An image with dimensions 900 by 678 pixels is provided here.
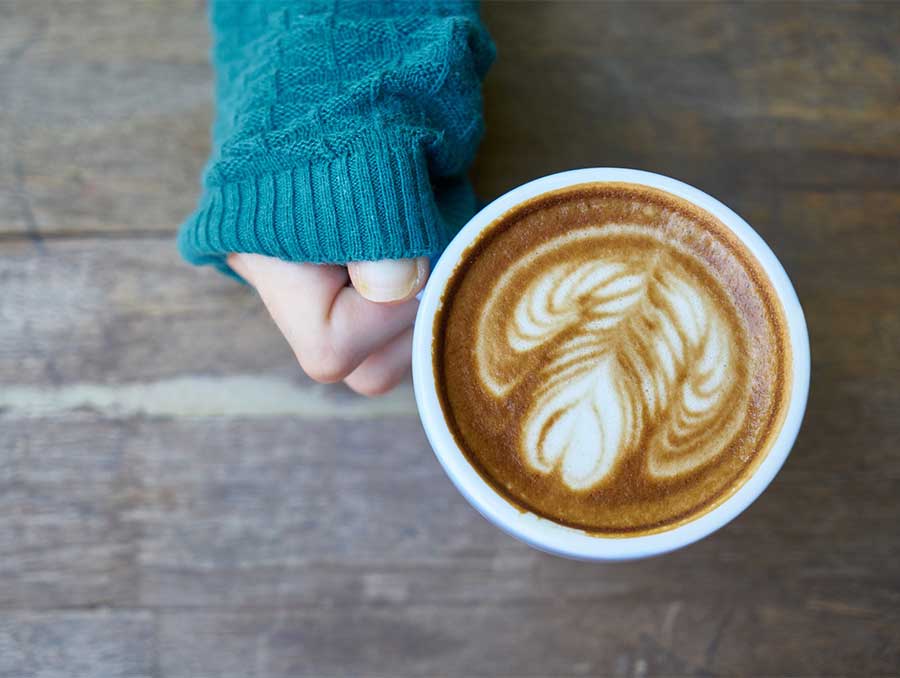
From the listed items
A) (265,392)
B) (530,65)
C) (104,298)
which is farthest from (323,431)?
(530,65)

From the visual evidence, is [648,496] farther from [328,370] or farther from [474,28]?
[474,28]

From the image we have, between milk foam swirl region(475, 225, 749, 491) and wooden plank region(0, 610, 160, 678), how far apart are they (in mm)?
621

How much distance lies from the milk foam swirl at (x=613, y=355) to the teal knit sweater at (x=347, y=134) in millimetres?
114

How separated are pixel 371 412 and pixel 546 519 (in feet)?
1.22

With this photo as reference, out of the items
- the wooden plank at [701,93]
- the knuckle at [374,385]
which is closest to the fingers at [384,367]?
the knuckle at [374,385]

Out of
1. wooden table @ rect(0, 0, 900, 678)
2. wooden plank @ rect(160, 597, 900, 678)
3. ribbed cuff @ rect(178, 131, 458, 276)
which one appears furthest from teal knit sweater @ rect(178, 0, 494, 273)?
wooden plank @ rect(160, 597, 900, 678)

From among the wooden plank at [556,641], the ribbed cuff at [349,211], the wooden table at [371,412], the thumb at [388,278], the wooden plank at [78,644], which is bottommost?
the wooden plank at [78,644]

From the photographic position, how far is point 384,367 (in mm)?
810

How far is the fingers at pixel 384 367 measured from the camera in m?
0.80

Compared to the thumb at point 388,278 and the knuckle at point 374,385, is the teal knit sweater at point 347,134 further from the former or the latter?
the knuckle at point 374,385

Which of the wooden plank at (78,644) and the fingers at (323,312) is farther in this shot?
the wooden plank at (78,644)

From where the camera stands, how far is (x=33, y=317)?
0.92m

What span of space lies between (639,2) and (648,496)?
70cm

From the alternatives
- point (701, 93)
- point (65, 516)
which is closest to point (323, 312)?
point (65, 516)
